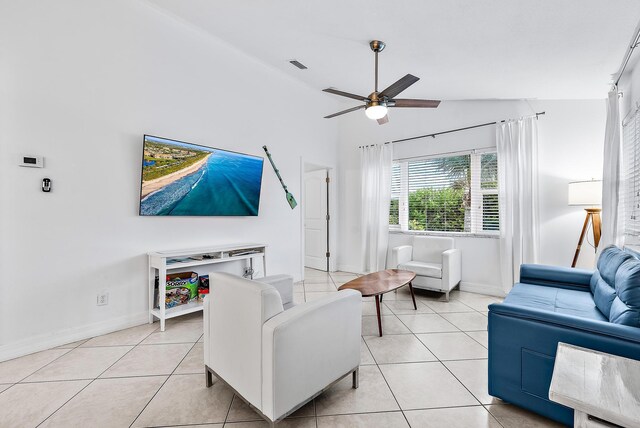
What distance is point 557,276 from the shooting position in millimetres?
2826

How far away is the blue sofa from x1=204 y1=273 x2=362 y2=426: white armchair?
88cm

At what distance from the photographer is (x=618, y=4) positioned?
1.94m

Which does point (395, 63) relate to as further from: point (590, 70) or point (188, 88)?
point (188, 88)

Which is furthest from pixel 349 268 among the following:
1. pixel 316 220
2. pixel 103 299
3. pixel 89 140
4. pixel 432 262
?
pixel 89 140

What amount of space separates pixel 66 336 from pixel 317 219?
4.12 metres

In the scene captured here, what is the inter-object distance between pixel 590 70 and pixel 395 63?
6.17ft

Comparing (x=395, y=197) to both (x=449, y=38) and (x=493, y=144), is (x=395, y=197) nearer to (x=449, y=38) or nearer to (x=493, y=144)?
(x=493, y=144)

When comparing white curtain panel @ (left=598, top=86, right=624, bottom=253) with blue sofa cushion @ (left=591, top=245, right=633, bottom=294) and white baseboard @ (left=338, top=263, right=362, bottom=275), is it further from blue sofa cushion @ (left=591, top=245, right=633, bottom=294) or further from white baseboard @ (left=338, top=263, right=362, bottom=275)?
white baseboard @ (left=338, top=263, right=362, bottom=275)

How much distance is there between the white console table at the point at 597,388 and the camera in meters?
0.91

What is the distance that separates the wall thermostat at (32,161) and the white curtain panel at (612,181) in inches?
210

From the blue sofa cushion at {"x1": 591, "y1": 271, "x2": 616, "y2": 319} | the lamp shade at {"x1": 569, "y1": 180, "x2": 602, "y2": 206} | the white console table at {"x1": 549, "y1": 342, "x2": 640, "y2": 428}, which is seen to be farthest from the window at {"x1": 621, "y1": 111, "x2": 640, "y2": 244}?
the white console table at {"x1": 549, "y1": 342, "x2": 640, "y2": 428}

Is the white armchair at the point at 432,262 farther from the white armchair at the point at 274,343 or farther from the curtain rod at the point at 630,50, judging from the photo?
the curtain rod at the point at 630,50

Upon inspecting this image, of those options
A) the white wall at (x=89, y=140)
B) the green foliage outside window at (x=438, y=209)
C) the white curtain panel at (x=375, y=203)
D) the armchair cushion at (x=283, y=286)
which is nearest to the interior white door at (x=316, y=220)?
the white curtain panel at (x=375, y=203)

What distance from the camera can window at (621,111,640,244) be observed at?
2643mm
